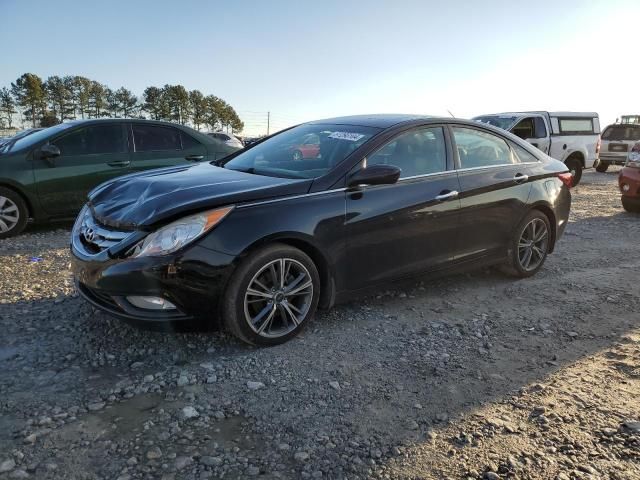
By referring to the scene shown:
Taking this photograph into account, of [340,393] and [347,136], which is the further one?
[347,136]

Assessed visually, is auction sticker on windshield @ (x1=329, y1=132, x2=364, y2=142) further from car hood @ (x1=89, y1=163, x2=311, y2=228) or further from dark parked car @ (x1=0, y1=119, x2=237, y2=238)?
dark parked car @ (x1=0, y1=119, x2=237, y2=238)

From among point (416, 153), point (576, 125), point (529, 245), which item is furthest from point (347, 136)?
point (576, 125)

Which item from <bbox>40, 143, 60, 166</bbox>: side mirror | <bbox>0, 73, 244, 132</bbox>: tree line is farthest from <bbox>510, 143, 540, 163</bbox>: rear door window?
A: <bbox>0, 73, 244, 132</bbox>: tree line

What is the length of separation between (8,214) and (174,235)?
4.45m

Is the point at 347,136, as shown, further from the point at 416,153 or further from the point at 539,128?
the point at 539,128

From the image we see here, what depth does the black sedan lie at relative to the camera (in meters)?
3.12

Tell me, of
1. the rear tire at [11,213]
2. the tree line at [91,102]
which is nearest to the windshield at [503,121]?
the rear tire at [11,213]

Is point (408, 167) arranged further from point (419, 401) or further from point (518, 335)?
point (419, 401)

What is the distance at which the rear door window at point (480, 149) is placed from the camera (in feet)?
14.7

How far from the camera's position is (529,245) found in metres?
5.08

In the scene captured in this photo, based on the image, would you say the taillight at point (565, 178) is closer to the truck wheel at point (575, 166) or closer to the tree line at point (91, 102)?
the truck wheel at point (575, 166)

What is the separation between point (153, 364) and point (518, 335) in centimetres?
256

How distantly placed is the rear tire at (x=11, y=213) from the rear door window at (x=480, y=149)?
5287 millimetres

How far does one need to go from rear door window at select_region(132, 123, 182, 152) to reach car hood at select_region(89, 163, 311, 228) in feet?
11.7
